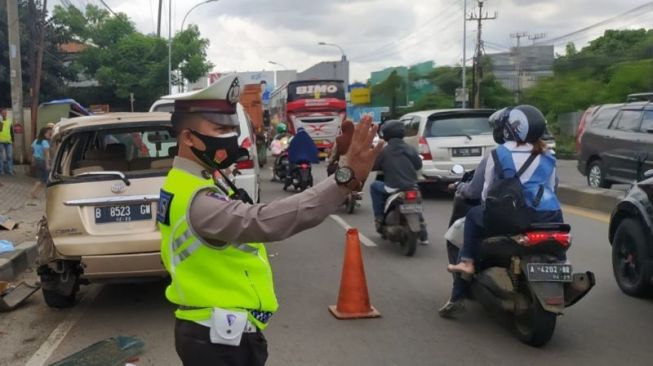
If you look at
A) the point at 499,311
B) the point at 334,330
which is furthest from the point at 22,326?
the point at 499,311

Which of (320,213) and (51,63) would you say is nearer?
(320,213)

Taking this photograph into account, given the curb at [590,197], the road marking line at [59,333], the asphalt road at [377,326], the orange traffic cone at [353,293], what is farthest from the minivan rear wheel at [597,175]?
the road marking line at [59,333]

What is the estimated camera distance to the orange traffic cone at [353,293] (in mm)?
5984

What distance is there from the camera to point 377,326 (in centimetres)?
574

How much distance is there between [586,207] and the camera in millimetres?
12594

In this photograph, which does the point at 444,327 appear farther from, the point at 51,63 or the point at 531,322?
the point at 51,63

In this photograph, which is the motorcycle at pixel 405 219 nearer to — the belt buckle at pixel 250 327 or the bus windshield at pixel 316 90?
the belt buckle at pixel 250 327

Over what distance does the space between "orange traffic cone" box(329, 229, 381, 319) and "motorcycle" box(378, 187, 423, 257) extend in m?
2.33

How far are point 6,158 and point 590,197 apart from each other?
16223mm

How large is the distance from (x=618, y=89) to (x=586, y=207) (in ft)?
58.6

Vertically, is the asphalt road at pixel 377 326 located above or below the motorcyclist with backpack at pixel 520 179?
below

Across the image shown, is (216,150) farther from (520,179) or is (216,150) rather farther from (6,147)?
(6,147)

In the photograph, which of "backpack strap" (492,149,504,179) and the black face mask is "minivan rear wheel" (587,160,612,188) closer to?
"backpack strap" (492,149,504,179)

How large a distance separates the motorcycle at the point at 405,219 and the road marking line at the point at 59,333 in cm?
353
